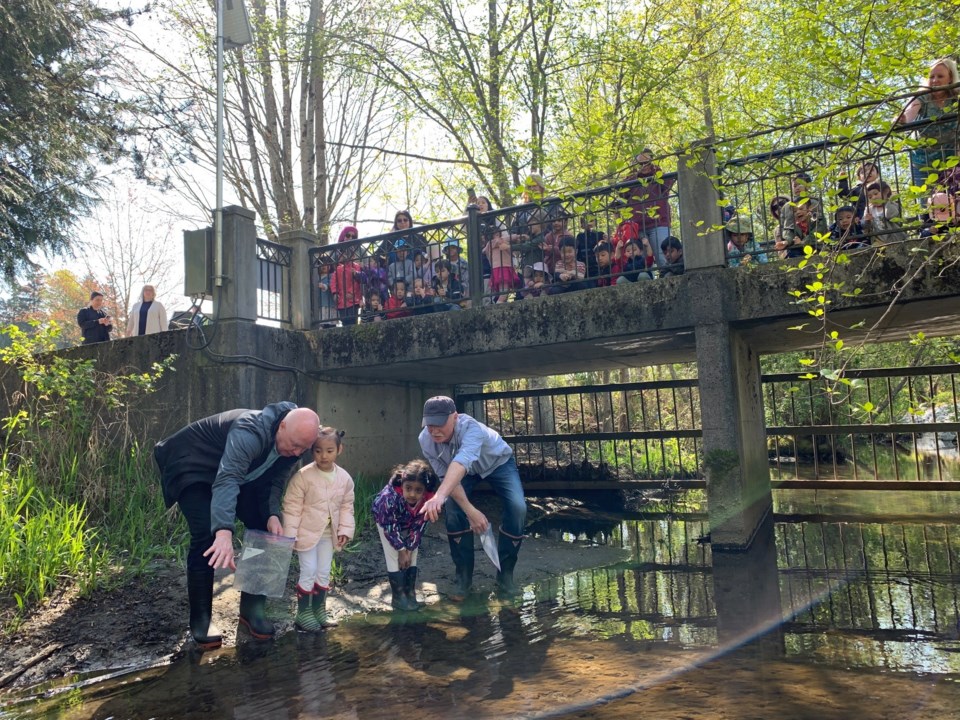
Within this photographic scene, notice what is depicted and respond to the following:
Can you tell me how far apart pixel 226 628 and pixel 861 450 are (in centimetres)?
2056

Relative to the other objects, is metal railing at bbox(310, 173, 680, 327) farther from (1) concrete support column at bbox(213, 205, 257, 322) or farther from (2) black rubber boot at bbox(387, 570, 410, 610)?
(2) black rubber boot at bbox(387, 570, 410, 610)

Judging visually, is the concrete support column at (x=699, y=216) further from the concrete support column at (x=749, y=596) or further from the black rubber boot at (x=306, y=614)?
the black rubber boot at (x=306, y=614)

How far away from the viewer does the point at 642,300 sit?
294 inches

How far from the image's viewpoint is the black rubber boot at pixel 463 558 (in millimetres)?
6004

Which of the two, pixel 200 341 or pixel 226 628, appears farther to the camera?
pixel 200 341

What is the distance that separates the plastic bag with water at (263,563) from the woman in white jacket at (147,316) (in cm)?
654

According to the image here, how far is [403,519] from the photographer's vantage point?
5.42 meters

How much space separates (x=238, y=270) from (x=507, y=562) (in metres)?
4.66

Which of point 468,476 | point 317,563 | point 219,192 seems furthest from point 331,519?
point 219,192

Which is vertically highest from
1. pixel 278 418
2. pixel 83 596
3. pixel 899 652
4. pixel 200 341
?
pixel 200 341

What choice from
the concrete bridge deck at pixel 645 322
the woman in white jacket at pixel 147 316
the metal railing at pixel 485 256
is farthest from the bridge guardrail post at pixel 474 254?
the woman in white jacket at pixel 147 316

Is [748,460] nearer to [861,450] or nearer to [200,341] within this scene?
[200,341]

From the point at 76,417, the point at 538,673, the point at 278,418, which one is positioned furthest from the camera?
A: the point at 76,417

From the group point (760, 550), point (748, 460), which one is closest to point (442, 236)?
point (748, 460)
